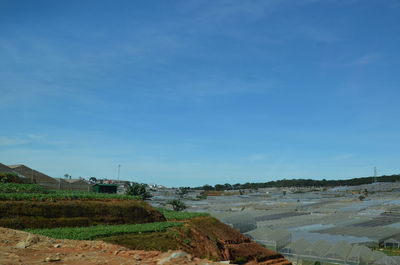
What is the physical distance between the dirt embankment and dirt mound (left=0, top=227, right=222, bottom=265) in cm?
596

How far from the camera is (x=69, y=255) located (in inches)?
492

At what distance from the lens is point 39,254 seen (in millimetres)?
12922

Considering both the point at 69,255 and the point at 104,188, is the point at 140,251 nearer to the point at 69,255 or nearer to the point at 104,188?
the point at 69,255

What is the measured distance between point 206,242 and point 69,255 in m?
16.5

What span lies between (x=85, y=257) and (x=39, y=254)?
7.18 ft

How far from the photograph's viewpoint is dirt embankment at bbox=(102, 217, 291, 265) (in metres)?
22.5

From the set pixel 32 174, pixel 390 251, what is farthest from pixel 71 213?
pixel 390 251

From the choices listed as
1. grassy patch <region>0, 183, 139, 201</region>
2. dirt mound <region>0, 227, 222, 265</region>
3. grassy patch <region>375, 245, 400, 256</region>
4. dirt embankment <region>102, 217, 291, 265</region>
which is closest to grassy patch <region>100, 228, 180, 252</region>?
dirt embankment <region>102, 217, 291, 265</region>

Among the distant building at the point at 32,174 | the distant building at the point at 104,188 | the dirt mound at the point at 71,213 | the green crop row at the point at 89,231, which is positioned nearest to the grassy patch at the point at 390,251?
the dirt mound at the point at 71,213

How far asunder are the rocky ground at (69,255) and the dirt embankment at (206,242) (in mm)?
5806

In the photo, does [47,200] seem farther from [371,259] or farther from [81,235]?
[371,259]

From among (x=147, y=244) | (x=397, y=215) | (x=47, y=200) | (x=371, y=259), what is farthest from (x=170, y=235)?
Result: (x=397, y=215)

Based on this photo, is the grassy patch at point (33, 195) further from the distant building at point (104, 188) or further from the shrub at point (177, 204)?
the shrub at point (177, 204)

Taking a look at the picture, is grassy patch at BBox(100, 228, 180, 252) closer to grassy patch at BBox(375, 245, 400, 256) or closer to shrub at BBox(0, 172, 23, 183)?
Answer: shrub at BBox(0, 172, 23, 183)
